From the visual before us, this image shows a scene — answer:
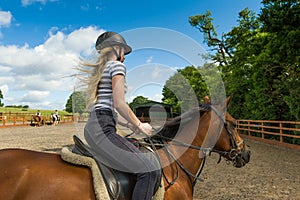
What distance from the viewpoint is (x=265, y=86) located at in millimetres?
15906

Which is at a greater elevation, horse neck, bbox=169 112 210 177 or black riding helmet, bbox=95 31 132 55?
black riding helmet, bbox=95 31 132 55

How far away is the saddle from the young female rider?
48 mm

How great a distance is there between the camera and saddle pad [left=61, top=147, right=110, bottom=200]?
199 cm

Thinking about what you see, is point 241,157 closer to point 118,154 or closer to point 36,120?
point 118,154

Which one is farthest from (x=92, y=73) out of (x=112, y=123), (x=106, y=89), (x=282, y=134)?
(x=282, y=134)

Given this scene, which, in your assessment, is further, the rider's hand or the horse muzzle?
the horse muzzle

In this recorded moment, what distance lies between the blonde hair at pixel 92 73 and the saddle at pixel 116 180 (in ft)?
1.38

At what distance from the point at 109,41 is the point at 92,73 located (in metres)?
0.32

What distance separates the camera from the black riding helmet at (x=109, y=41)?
2.30 meters

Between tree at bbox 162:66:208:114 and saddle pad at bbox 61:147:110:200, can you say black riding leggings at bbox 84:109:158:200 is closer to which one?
saddle pad at bbox 61:147:110:200

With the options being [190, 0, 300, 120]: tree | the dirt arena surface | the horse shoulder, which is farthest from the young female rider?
[190, 0, 300, 120]: tree

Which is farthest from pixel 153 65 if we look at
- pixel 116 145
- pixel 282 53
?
pixel 282 53

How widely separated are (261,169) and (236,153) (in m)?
5.22

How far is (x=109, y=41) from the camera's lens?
7.53 feet
